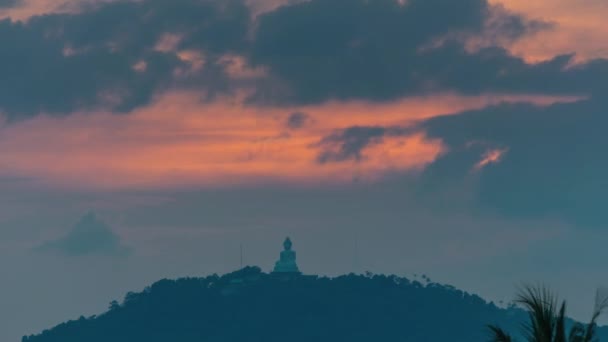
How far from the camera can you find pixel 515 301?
4422 centimetres

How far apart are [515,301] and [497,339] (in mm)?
2735

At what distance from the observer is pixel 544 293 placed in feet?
140

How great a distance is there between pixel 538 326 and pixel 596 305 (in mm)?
1513

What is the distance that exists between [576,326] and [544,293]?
1716mm

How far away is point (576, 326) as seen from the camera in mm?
43688

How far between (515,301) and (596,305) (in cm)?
306

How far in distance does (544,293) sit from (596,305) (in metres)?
1.49

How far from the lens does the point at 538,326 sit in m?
42.1

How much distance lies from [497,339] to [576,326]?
2988 mm

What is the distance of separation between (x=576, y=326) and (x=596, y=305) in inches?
85.8

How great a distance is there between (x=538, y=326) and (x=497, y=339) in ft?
3.78
